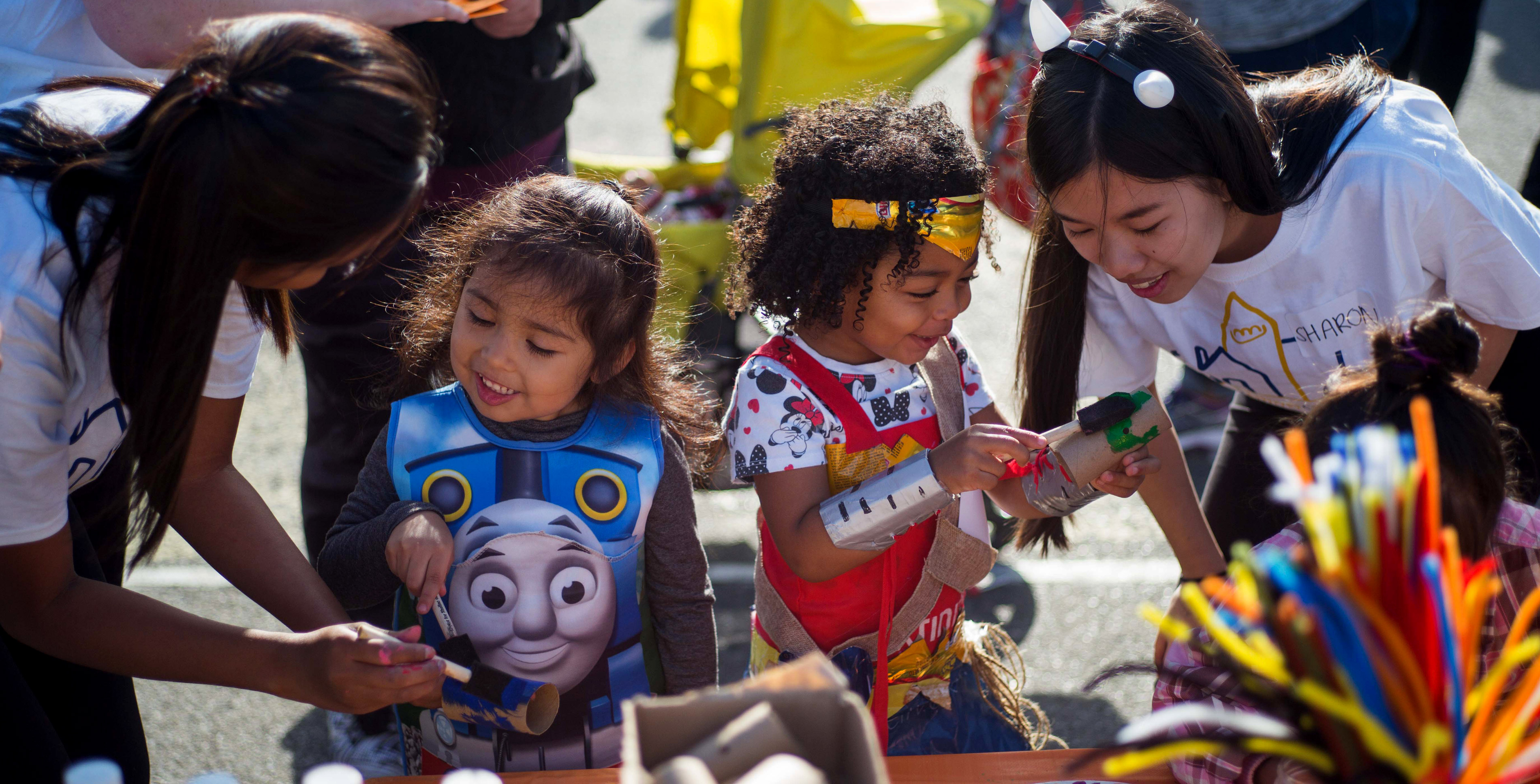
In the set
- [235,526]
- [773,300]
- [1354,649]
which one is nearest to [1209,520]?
[773,300]

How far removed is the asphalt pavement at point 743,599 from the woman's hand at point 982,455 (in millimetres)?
1067

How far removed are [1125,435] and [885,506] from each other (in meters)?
0.31

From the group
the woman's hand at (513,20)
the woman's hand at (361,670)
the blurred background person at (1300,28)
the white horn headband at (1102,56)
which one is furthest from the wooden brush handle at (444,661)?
the blurred background person at (1300,28)

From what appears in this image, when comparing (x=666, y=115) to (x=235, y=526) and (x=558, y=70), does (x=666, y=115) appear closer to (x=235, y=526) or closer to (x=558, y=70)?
(x=558, y=70)

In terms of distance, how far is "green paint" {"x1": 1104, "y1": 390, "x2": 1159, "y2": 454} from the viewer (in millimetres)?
1332

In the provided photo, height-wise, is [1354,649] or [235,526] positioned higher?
[1354,649]

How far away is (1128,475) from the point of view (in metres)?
1.44

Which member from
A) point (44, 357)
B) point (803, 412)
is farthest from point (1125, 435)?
point (44, 357)

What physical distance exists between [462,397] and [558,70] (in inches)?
39.2

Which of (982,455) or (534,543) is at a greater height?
(982,455)

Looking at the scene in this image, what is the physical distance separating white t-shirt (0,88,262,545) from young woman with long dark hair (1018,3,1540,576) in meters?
1.15

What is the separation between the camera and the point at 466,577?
143 cm

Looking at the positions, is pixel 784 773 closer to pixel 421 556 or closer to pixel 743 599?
pixel 421 556

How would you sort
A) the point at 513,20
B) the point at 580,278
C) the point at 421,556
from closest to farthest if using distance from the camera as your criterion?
the point at 421,556, the point at 580,278, the point at 513,20
